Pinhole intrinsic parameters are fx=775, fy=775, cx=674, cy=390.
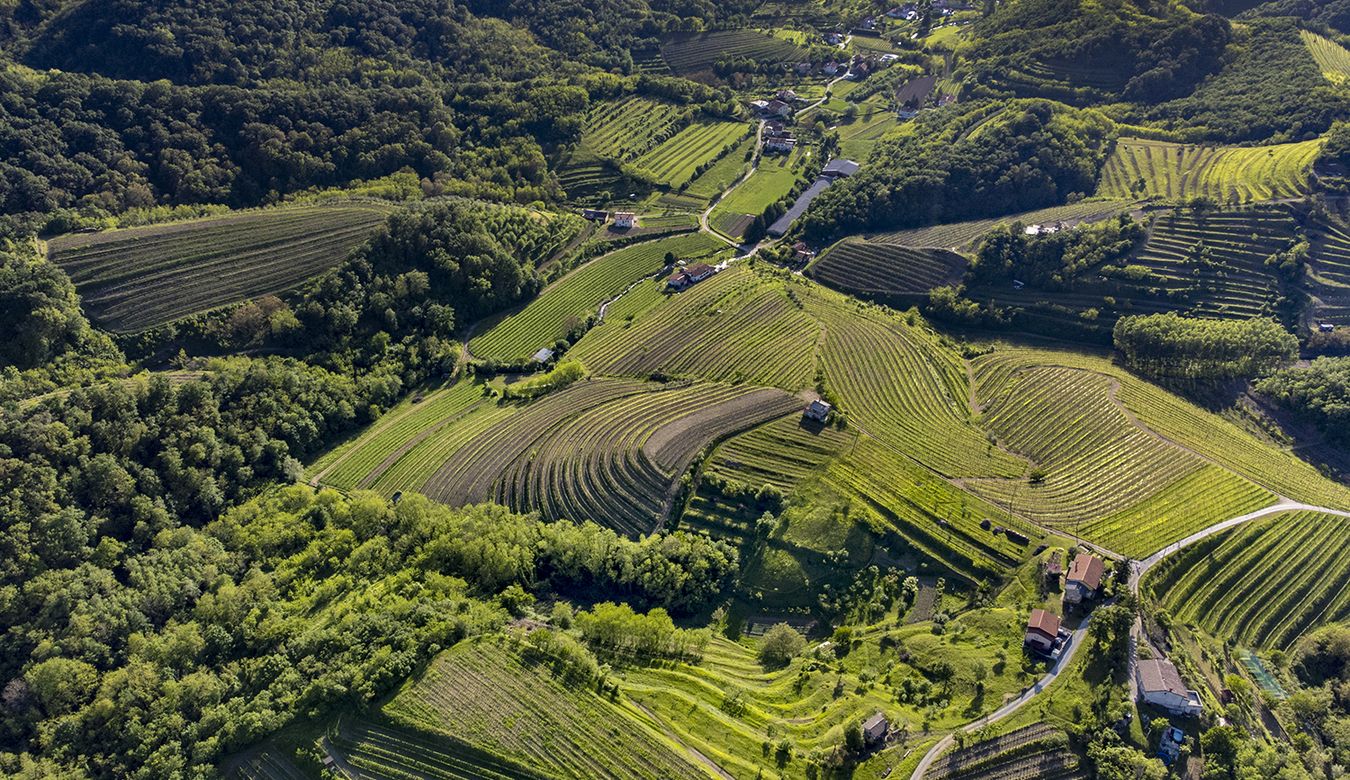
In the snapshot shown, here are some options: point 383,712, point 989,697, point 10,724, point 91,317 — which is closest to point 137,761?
point 10,724

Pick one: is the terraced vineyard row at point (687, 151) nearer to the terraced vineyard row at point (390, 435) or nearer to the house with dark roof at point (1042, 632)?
the terraced vineyard row at point (390, 435)

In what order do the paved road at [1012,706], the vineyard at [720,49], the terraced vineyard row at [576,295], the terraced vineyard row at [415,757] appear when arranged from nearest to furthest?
the paved road at [1012,706]
the terraced vineyard row at [415,757]
the terraced vineyard row at [576,295]
the vineyard at [720,49]

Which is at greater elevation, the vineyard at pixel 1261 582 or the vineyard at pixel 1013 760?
the vineyard at pixel 1261 582

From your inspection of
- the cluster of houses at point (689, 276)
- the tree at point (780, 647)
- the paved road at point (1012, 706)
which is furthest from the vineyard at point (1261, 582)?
the cluster of houses at point (689, 276)

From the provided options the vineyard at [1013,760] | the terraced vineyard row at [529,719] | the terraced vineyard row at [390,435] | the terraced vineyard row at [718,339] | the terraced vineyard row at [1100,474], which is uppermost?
the terraced vineyard row at [718,339]

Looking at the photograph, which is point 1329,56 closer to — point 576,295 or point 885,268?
point 885,268

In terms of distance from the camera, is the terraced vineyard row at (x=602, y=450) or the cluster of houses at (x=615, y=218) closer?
the terraced vineyard row at (x=602, y=450)
